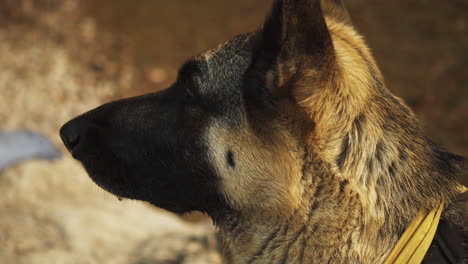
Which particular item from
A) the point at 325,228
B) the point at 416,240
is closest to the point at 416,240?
the point at 416,240

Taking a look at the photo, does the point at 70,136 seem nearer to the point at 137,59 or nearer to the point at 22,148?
the point at 22,148

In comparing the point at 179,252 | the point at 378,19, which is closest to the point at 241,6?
the point at 378,19

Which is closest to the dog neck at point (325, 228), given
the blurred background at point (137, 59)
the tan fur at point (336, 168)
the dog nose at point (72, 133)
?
the tan fur at point (336, 168)

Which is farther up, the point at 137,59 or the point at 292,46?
the point at 292,46

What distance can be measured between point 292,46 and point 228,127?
24.1 inches

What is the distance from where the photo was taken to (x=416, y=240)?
2699 millimetres

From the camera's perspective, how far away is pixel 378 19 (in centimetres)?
986

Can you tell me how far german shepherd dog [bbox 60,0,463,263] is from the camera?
274 cm

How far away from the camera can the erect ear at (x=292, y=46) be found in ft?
8.14

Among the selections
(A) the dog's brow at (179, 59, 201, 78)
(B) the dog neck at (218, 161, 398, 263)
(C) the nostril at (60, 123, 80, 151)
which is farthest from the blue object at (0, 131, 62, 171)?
Result: (B) the dog neck at (218, 161, 398, 263)

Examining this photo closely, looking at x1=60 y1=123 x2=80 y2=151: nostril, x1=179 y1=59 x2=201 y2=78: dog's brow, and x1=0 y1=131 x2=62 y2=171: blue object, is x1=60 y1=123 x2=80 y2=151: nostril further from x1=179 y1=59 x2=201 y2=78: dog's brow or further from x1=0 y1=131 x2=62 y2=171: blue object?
x1=0 y1=131 x2=62 y2=171: blue object

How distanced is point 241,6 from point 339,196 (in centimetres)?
795

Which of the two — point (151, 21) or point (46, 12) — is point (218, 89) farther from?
point (46, 12)

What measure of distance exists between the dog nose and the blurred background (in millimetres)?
1753
